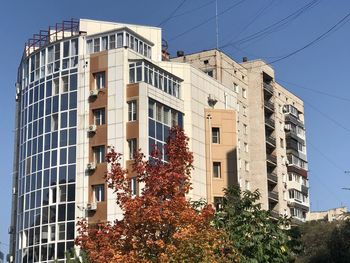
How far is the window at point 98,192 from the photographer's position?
167 feet

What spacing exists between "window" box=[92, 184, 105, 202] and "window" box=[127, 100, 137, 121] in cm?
556

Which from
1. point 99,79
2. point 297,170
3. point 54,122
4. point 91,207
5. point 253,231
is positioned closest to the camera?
point 253,231

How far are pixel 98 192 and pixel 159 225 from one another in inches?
1278

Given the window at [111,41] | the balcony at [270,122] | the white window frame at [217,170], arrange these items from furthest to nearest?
the balcony at [270,122]
the white window frame at [217,170]
the window at [111,41]

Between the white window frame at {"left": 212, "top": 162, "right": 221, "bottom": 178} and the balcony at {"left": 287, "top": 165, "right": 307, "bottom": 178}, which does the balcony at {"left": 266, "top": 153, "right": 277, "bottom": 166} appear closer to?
the balcony at {"left": 287, "top": 165, "right": 307, "bottom": 178}

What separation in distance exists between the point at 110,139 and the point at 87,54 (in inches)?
307

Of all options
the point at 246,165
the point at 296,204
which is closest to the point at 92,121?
the point at 246,165

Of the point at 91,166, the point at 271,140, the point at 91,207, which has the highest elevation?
the point at 271,140

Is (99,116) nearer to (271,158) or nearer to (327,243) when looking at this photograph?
(327,243)

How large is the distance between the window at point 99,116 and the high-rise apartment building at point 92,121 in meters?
0.08

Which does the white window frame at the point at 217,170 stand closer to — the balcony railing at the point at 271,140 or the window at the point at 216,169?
the window at the point at 216,169

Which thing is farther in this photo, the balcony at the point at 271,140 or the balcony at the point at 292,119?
the balcony at the point at 292,119

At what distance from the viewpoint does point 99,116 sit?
5303cm

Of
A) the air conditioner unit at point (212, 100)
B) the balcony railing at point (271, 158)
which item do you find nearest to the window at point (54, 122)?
the air conditioner unit at point (212, 100)
